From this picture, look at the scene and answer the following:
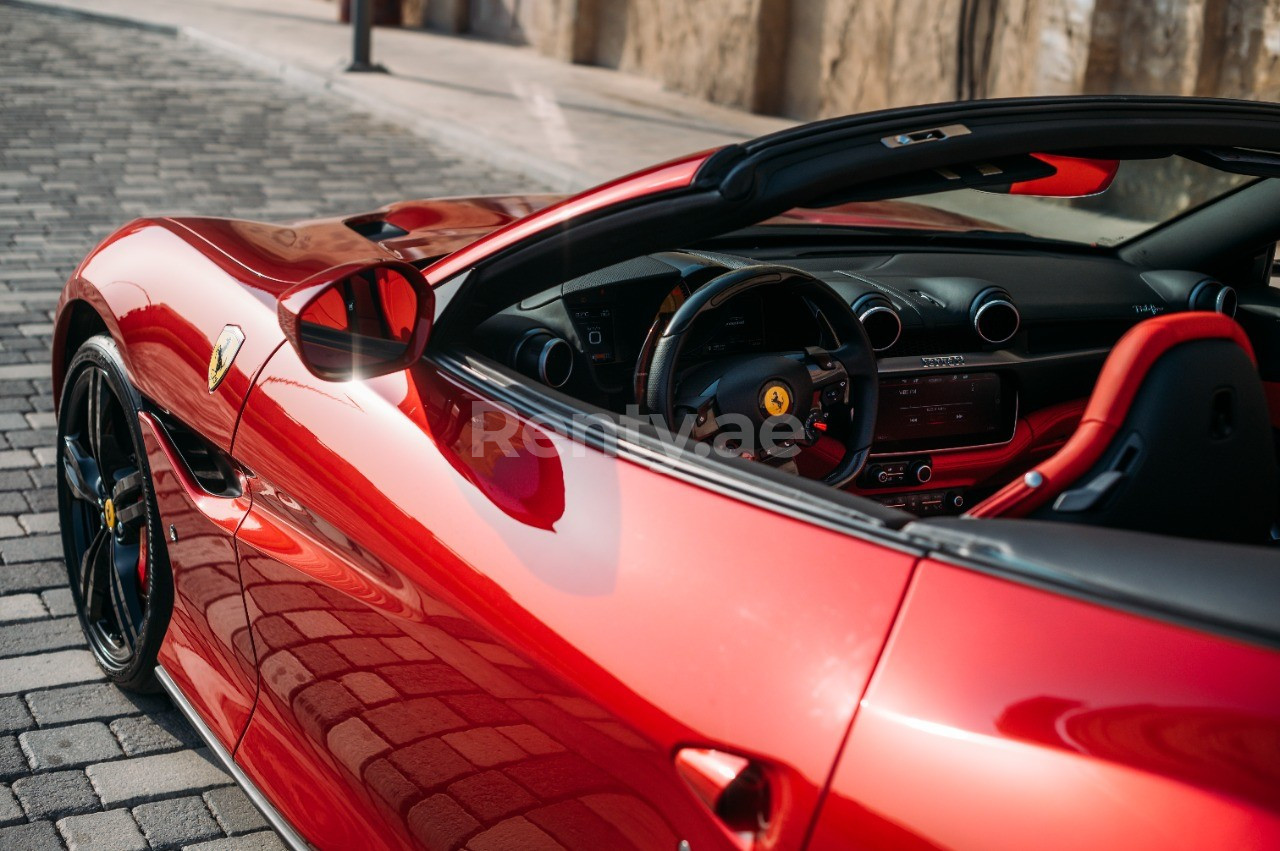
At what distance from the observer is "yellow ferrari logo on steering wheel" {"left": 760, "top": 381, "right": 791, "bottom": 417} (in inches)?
95.2

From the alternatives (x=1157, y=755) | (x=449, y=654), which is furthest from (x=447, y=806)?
(x=1157, y=755)

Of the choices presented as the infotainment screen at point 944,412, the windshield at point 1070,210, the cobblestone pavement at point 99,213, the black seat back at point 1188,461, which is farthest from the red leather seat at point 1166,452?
the cobblestone pavement at point 99,213

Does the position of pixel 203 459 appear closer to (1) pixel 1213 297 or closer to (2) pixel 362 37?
(1) pixel 1213 297

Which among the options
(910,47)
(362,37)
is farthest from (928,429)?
(362,37)

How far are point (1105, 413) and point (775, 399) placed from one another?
694 millimetres

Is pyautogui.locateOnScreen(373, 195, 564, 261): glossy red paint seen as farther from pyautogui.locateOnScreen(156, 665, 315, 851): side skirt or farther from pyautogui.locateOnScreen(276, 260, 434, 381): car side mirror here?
pyautogui.locateOnScreen(156, 665, 315, 851): side skirt

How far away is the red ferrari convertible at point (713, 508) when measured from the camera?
128cm

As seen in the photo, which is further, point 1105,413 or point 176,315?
point 176,315

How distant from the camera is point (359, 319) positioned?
7.03ft

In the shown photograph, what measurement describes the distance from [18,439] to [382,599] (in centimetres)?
301

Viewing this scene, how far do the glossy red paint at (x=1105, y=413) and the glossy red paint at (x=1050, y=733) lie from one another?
49 cm

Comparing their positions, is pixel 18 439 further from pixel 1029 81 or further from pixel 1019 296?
pixel 1029 81

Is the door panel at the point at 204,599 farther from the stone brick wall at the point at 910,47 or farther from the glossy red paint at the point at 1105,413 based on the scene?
the stone brick wall at the point at 910,47

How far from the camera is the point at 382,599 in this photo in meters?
2.03
